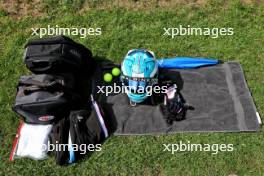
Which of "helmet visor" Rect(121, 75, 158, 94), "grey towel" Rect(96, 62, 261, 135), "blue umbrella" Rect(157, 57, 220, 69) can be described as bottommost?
"grey towel" Rect(96, 62, 261, 135)

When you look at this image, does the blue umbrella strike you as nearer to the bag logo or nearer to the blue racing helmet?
the blue racing helmet

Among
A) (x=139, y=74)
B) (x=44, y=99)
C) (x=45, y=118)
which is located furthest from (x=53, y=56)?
(x=139, y=74)

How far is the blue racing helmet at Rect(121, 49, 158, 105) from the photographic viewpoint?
6227 mm

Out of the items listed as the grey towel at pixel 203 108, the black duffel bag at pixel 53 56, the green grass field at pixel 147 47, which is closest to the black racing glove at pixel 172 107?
the grey towel at pixel 203 108

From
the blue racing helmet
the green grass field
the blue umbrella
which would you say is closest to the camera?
the green grass field

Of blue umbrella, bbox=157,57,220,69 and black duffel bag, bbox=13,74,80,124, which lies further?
blue umbrella, bbox=157,57,220,69

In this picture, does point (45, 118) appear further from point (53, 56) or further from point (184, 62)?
point (184, 62)

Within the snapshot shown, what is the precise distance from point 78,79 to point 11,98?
1218 mm

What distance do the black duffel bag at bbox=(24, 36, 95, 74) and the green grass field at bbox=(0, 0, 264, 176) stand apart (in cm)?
84

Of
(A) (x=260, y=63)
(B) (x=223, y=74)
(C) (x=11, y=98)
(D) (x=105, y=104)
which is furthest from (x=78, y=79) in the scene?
(A) (x=260, y=63)

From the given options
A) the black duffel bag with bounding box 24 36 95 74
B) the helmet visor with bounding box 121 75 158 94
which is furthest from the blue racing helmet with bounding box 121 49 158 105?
the black duffel bag with bounding box 24 36 95 74

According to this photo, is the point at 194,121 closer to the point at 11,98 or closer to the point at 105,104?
the point at 105,104

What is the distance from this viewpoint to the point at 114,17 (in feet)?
26.8

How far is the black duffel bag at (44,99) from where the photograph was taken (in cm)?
595
